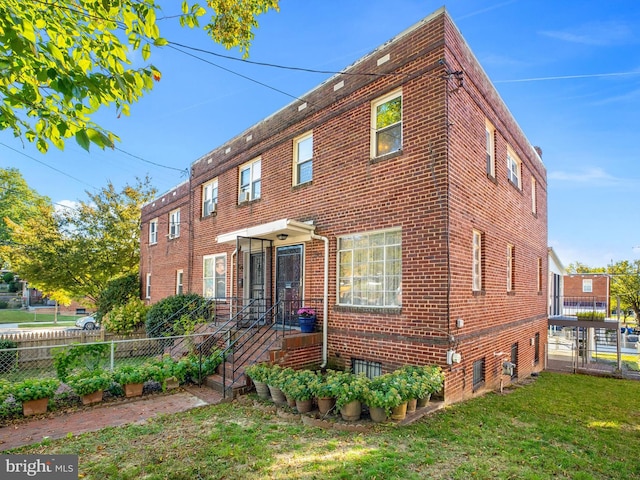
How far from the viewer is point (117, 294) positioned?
19.4m

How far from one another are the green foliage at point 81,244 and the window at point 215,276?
11.5m

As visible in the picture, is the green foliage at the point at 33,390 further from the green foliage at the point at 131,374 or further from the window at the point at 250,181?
the window at the point at 250,181

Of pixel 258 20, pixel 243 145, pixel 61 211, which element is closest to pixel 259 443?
pixel 258 20

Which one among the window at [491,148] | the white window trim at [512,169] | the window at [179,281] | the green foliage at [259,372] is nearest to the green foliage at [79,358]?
the green foliage at [259,372]

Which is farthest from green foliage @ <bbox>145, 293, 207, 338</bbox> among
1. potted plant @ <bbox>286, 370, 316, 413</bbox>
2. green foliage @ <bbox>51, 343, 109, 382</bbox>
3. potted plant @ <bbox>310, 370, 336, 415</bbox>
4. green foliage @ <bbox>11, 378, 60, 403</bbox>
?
potted plant @ <bbox>310, 370, 336, 415</bbox>

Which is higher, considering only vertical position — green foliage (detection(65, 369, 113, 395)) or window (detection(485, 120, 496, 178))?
window (detection(485, 120, 496, 178))

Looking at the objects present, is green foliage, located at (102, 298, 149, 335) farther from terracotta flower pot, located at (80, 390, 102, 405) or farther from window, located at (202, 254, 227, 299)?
terracotta flower pot, located at (80, 390, 102, 405)

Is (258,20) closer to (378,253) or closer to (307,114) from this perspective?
(307,114)

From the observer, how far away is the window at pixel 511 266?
1063 cm

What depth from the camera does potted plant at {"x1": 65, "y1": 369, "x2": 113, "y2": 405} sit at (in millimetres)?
6992

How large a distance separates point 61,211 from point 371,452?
23486 millimetres

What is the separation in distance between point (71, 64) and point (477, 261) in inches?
327

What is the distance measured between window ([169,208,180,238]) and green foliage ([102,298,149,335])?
363 cm

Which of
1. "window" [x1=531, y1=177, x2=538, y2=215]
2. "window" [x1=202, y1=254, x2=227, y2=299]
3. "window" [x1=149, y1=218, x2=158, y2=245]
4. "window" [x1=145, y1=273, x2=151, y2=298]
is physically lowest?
"window" [x1=145, y1=273, x2=151, y2=298]
